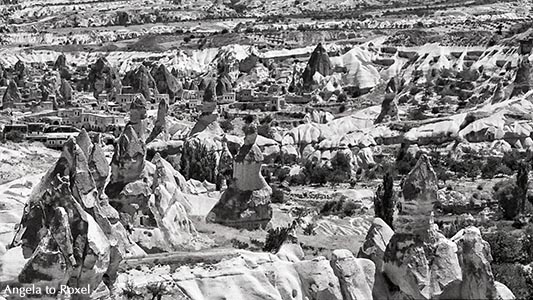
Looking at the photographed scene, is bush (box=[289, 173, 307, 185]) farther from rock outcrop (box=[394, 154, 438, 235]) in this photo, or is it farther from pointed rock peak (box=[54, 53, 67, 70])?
pointed rock peak (box=[54, 53, 67, 70])

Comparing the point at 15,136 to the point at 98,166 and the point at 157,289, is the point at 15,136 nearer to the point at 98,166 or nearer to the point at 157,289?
the point at 98,166

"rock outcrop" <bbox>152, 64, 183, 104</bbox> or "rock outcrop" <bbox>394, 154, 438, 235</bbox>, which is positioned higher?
"rock outcrop" <bbox>394, 154, 438, 235</bbox>

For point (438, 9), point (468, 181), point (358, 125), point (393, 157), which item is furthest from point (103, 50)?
point (468, 181)

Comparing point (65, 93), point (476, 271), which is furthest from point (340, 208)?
point (65, 93)

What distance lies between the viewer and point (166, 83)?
89.4 m

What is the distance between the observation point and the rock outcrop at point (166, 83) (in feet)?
288

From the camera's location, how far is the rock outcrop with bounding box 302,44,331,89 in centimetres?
8475

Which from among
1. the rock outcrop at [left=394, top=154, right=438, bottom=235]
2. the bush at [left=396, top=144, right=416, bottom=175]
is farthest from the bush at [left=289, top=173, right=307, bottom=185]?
the rock outcrop at [left=394, top=154, right=438, bottom=235]

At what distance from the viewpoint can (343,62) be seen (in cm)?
9012

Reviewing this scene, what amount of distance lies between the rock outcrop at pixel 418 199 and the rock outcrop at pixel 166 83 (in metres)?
72.2

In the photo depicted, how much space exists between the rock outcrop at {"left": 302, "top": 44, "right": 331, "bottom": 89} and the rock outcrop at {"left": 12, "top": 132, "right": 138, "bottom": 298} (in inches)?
2620

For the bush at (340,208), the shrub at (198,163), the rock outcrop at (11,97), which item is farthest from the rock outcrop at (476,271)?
the rock outcrop at (11,97)

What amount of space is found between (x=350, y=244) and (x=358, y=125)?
36.1 metres

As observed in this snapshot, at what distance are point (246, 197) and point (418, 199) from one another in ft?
47.8
